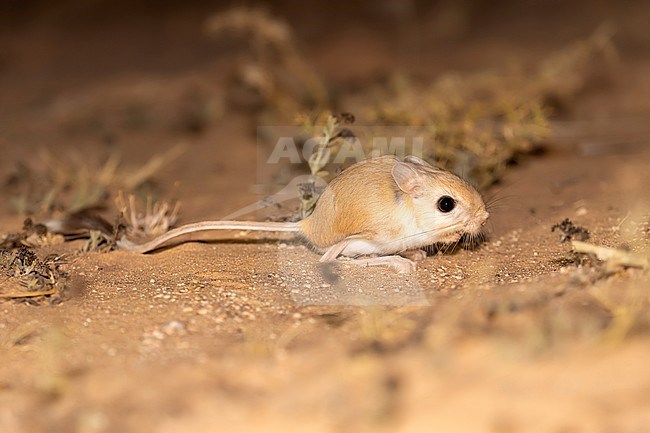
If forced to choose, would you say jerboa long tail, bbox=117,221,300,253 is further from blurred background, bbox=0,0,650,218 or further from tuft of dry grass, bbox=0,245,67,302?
blurred background, bbox=0,0,650,218

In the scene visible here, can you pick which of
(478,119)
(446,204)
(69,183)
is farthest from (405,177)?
(69,183)

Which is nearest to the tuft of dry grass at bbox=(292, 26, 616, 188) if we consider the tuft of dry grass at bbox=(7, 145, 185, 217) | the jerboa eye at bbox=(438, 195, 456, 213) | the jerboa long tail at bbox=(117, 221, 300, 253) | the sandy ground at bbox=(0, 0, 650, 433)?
the sandy ground at bbox=(0, 0, 650, 433)

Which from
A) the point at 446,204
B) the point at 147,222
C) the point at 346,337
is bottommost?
the point at 346,337

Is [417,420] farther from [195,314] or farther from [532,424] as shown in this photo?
[195,314]

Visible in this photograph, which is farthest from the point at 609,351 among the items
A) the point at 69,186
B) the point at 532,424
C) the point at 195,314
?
the point at 69,186

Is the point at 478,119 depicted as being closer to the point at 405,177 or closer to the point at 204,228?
the point at 405,177

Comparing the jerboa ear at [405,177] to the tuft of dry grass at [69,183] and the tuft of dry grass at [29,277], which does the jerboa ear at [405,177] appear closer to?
the tuft of dry grass at [29,277]

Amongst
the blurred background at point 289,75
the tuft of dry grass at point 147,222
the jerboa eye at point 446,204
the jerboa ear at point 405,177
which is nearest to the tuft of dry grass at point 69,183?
the blurred background at point 289,75
